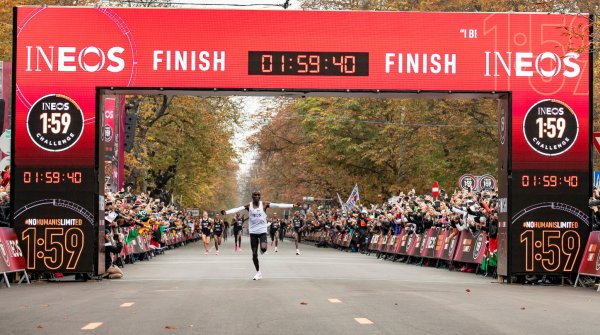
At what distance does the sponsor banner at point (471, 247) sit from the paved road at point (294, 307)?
4780 millimetres

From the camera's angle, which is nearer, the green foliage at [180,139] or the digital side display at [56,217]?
the digital side display at [56,217]

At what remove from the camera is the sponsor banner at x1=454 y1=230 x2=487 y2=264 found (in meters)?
28.6

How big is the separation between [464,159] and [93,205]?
33.1 m

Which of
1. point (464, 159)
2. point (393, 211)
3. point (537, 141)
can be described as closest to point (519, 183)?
point (537, 141)

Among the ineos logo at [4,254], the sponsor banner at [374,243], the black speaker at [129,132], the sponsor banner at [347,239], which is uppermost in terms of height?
the black speaker at [129,132]

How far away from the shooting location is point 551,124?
23.5m

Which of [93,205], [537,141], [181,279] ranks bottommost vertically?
[181,279]

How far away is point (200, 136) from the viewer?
218ft

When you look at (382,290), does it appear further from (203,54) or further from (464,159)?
(464,159)

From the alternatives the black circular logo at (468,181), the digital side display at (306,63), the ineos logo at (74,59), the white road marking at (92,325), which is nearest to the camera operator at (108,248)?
the ineos logo at (74,59)

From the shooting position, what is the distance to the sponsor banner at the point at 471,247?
2862cm

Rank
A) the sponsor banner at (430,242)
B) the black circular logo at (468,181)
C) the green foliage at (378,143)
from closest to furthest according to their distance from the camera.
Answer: the sponsor banner at (430,242) < the black circular logo at (468,181) < the green foliage at (378,143)

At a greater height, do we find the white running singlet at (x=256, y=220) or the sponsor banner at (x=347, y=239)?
the white running singlet at (x=256, y=220)

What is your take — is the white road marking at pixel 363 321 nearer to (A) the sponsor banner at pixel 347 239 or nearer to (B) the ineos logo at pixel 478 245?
(B) the ineos logo at pixel 478 245
